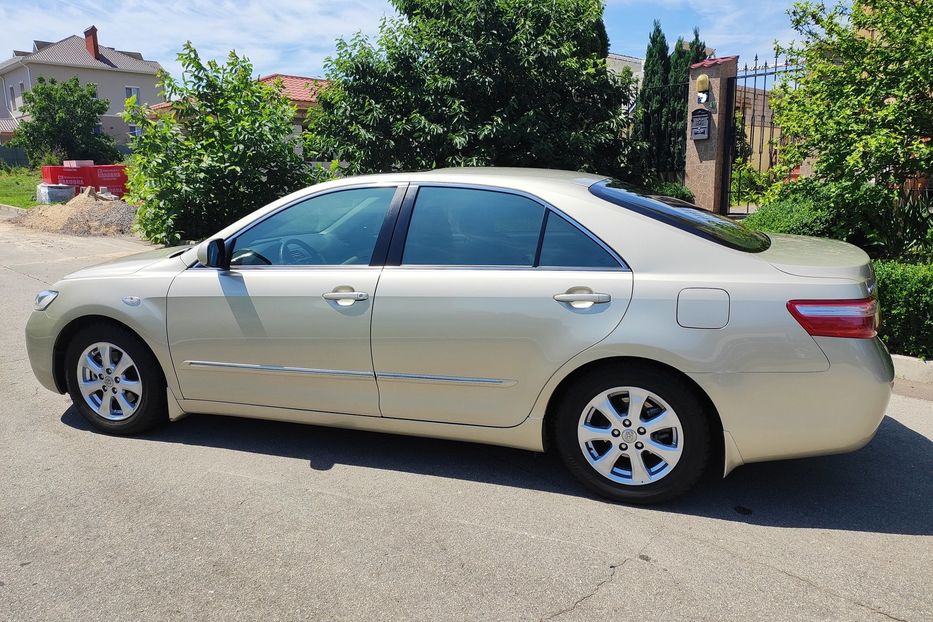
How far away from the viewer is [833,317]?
3293 millimetres

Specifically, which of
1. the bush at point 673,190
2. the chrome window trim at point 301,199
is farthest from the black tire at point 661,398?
the bush at point 673,190

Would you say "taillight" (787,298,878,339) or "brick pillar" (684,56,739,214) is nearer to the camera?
"taillight" (787,298,878,339)

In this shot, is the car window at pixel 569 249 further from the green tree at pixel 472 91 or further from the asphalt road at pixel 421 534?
the green tree at pixel 472 91

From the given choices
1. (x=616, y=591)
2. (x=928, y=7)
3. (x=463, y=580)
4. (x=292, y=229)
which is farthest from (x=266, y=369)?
(x=928, y=7)

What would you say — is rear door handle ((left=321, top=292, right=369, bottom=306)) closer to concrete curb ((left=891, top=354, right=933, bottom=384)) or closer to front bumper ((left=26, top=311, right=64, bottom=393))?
front bumper ((left=26, top=311, right=64, bottom=393))

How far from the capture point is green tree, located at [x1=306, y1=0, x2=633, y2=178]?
9.74 m

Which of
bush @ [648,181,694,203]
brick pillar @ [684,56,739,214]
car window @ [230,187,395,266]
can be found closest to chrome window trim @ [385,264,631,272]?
car window @ [230,187,395,266]

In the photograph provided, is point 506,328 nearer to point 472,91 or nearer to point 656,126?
point 472,91

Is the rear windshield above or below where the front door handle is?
above

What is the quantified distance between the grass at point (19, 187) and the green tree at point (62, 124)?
5.42 feet

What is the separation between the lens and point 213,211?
38.1 feet

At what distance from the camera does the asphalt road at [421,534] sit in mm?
2879

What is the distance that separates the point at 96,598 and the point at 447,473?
178 cm

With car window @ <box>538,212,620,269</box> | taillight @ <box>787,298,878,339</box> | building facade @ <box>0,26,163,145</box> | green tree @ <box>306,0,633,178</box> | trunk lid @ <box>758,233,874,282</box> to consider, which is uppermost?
building facade @ <box>0,26,163,145</box>
